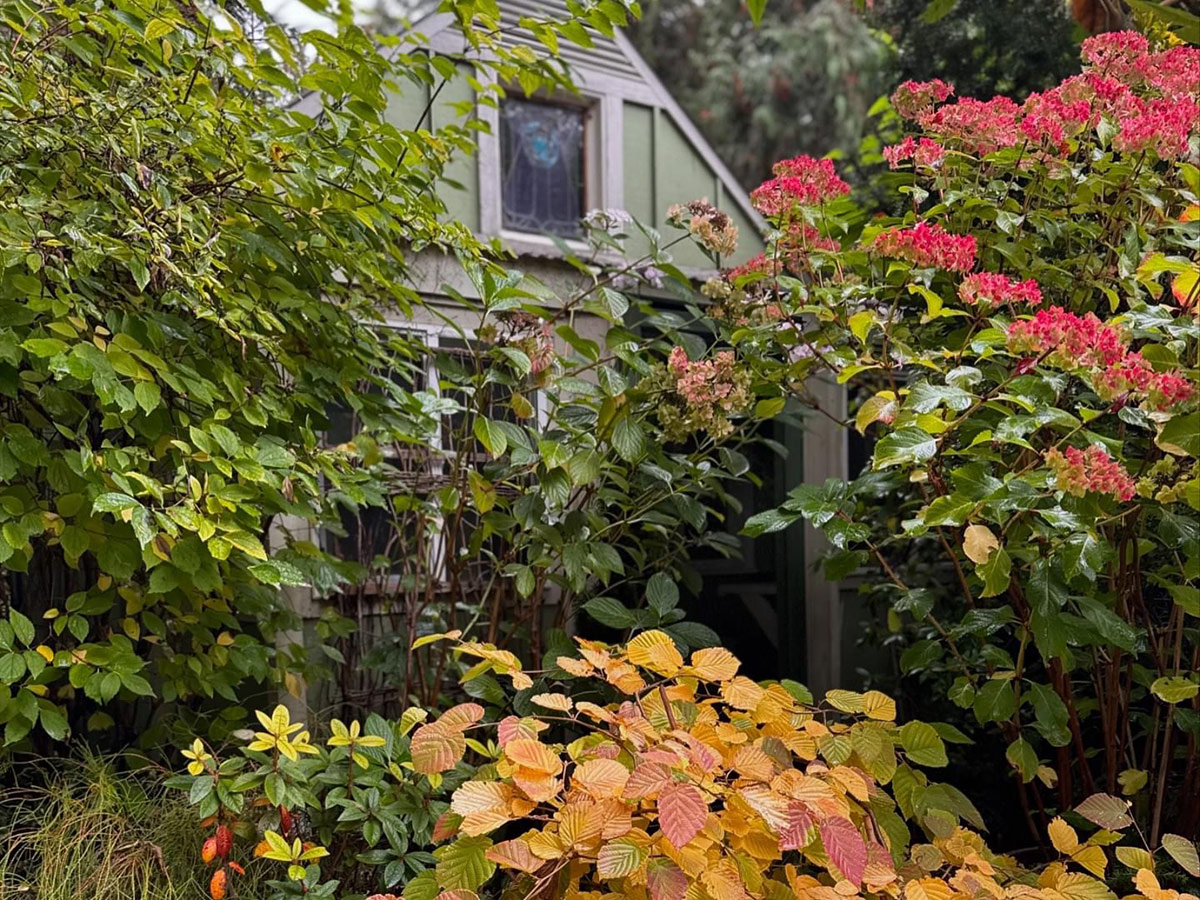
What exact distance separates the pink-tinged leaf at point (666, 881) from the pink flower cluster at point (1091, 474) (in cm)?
86

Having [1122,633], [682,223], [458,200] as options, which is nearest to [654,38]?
[458,200]

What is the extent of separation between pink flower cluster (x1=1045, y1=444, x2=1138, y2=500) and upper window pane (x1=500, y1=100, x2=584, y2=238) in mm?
2914

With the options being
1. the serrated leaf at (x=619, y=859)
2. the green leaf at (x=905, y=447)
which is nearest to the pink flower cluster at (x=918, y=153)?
the green leaf at (x=905, y=447)

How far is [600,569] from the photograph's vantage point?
7.27 ft

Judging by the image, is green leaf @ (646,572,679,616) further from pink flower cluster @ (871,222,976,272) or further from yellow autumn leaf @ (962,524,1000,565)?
pink flower cluster @ (871,222,976,272)

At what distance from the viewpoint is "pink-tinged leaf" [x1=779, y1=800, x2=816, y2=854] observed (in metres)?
1.36

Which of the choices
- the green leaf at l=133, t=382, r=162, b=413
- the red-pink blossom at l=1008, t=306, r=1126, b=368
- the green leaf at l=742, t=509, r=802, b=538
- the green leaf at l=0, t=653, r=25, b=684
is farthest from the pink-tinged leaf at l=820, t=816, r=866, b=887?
the green leaf at l=0, t=653, r=25, b=684

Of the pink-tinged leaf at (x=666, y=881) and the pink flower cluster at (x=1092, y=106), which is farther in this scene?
the pink flower cluster at (x=1092, y=106)

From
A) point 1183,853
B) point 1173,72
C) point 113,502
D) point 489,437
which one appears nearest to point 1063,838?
point 1183,853

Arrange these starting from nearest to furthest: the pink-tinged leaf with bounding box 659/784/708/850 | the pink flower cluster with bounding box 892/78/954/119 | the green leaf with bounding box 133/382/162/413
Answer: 1. the pink-tinged leaf with bounding box 659/784/708/850
2. the green leaf with bounding box 133/382/162/413
3. the pink flower cluster with bounding box 892/78/954/119

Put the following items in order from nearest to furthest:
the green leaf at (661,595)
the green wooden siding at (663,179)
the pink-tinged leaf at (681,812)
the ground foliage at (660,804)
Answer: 1. the pink-tinged leaf at (681,812)
2. the ground foliage at (660,804)
3. the green leaf at (661,595)
4. the green wooden siding at (663,179)

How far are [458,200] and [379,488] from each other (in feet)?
5.93

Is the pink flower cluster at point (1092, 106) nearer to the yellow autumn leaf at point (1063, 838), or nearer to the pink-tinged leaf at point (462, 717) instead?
the yellow autumn leaf at point (1063, 838)

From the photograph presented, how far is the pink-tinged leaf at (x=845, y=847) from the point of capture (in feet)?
4.44
